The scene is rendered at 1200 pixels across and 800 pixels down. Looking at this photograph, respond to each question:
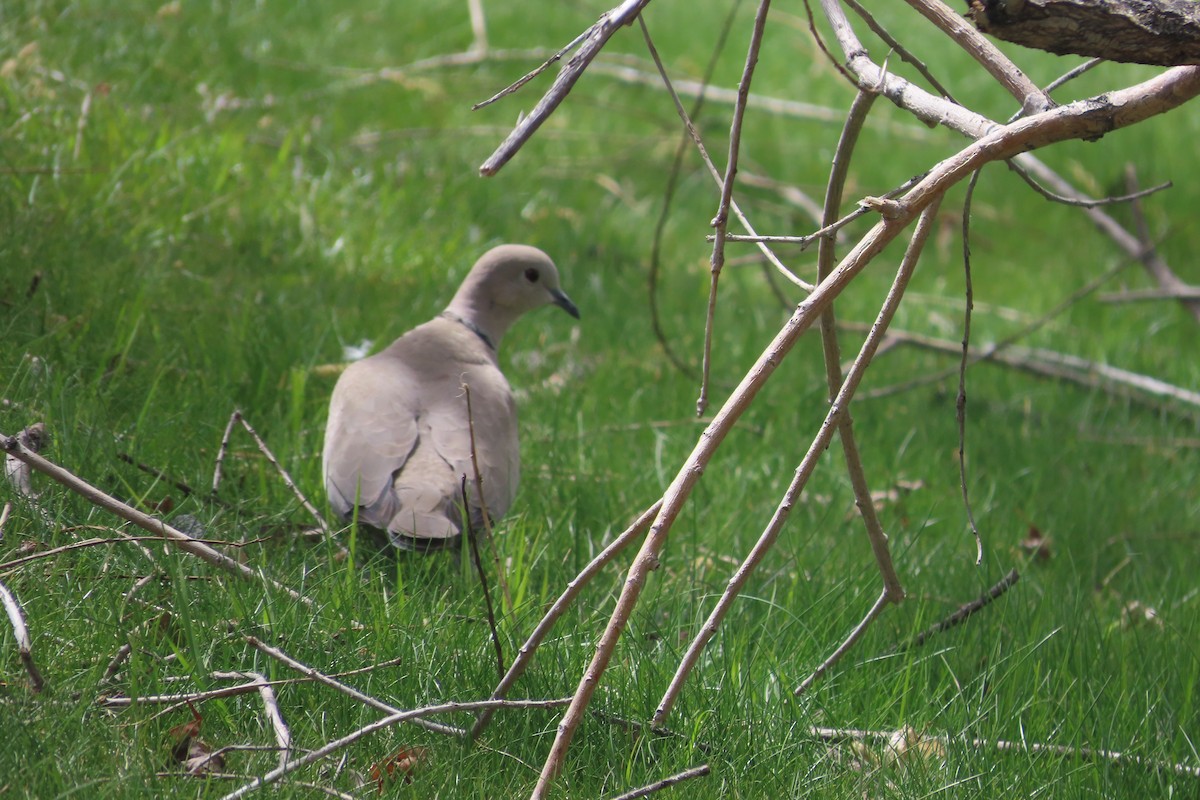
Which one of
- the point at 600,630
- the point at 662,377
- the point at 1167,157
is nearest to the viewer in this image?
the point at 600,630

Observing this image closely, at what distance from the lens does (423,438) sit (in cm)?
314

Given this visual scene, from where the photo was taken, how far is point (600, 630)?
109 inches

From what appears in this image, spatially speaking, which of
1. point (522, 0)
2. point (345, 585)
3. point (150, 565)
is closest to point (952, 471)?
point (345, 585)

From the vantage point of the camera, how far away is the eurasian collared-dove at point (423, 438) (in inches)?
114

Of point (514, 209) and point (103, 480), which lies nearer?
point (103, 480)

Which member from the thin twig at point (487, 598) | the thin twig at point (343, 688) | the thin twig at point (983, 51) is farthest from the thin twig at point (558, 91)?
the thin twig at point (343, 688)

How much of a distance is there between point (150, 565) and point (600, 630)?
3.30ft

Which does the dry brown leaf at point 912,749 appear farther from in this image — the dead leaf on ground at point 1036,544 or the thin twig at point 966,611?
the dead leaf on ground at point 1036,544

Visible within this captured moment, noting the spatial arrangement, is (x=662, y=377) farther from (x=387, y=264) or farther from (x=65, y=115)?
(x=65, y=115)

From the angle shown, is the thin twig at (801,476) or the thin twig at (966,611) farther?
the thin twig at (966,611)

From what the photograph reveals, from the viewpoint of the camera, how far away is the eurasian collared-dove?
2.90m

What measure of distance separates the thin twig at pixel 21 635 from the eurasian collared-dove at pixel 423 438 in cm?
86

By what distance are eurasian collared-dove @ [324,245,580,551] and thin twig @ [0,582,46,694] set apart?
0.86 metres

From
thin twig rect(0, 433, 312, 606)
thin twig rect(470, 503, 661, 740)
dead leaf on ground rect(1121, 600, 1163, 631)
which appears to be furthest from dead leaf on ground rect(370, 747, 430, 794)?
dead leaf on ground rect(1121, 600, 1163, 631)
